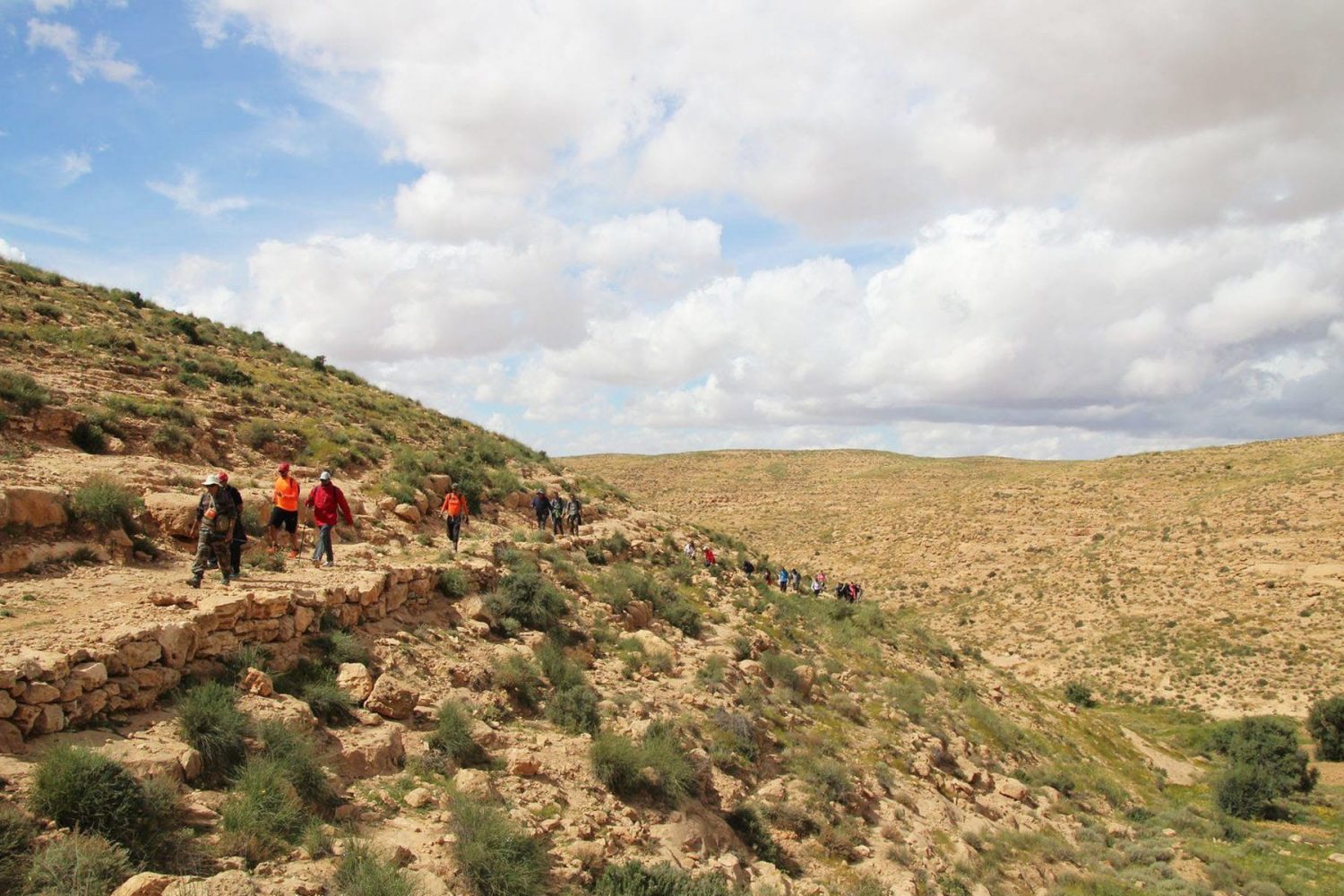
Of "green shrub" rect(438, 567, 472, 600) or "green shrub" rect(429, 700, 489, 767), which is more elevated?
"green shrub" rect(438, 567, 472, 600)

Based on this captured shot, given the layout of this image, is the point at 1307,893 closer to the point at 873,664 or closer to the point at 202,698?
the point at 873,664

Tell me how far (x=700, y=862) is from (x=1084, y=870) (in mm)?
9798

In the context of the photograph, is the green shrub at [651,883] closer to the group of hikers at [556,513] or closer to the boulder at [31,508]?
the boulder at [31,508]

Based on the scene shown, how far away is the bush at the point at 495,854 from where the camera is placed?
724cm

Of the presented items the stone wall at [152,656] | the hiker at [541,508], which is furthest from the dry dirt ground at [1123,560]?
the stone wall at [152,656]

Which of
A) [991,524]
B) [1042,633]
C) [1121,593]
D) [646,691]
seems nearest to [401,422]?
[646,691]

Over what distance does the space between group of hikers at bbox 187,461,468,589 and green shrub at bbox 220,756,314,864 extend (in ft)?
11.6

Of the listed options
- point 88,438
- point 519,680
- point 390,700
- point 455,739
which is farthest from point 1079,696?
point 88,438

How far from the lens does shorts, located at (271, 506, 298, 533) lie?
12.2 metres

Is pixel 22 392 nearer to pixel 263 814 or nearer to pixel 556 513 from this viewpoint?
pixel 263 814

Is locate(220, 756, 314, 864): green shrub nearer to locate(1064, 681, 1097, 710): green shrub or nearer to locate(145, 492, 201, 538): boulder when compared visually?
locate(145, 492, 201, 538): boulder

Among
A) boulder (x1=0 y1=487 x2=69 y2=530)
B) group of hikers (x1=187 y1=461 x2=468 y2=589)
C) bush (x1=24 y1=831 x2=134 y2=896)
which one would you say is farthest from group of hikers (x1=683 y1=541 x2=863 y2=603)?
bush (x1=24 y1=831 x2=134 y2=896)

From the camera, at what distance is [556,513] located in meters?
22.1

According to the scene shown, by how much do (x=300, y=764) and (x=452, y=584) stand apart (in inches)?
230
